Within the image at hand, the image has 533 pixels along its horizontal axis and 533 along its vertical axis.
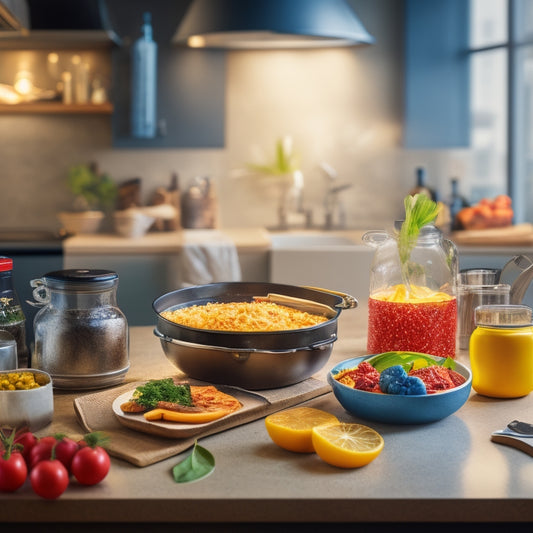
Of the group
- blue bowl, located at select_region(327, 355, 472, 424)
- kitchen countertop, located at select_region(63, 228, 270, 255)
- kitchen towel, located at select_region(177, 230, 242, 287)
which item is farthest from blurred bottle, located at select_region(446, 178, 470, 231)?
blue bowl, located at select_region(327, 355, 472, 424)

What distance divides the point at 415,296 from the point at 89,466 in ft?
3.02

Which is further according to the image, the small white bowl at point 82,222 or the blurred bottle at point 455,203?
the small white bowl at point 82,222

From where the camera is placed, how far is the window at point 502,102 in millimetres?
4328

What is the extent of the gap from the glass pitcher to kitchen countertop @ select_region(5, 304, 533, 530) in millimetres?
467

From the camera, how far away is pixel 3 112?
4266mm

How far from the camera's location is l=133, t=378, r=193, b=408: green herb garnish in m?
1.29

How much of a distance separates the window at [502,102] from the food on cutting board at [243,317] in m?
3.11

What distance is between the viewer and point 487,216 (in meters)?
4.02

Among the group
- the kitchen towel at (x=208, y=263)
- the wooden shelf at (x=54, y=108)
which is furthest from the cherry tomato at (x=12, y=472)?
the wooden shelf at (x=54, y=108)

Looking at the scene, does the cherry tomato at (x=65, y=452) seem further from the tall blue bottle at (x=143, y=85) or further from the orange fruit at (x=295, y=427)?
the tall blue bottle at (x=143, y=85)

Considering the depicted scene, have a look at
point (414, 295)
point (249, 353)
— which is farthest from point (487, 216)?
point (249, 353)

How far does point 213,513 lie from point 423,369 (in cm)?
53

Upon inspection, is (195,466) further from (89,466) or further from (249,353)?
(249,353)

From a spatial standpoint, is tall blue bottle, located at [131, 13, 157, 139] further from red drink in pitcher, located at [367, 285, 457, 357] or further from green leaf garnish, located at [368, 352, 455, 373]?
green leaf garnish, located at [368, 352, 455, 373]
